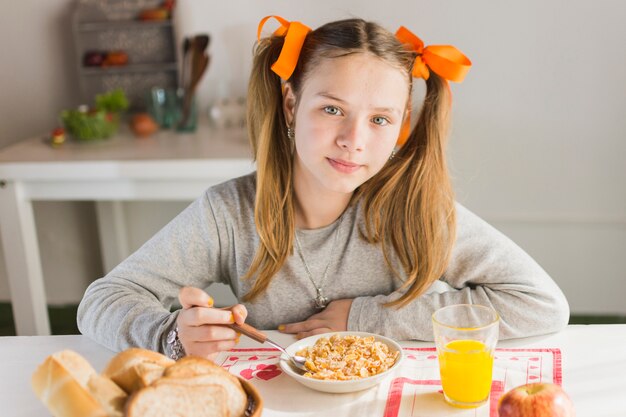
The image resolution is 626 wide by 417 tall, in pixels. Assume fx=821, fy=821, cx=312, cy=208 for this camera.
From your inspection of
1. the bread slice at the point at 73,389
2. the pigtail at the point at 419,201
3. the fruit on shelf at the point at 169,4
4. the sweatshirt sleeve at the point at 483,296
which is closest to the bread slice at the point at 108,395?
the bread slice at the point at 73,389

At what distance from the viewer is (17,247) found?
238 cm

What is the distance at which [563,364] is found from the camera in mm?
1082

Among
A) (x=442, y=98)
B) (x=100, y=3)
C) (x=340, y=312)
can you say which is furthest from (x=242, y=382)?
(x=100, y=3)

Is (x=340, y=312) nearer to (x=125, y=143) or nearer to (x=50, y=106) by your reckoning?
(x=125, y=143)

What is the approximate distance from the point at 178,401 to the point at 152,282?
1.96ft

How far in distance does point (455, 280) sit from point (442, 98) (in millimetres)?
306

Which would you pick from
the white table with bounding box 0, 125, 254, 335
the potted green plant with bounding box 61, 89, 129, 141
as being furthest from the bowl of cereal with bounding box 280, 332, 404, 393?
the potted green plant with bounding box 61, 89, 129, 141

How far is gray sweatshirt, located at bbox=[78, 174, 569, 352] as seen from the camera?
4.01 ft

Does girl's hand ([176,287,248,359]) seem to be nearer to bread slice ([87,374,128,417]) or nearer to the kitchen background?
bread slice ([87,374,128,417])

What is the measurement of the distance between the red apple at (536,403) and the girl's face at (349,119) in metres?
0.49

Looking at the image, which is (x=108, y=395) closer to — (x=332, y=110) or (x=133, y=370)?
(x=133, y=370)

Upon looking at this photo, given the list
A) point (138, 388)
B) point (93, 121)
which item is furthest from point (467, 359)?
point (93, 121)

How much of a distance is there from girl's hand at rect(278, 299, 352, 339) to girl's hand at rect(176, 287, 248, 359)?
15 centimetres

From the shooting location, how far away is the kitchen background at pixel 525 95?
2.45 m
